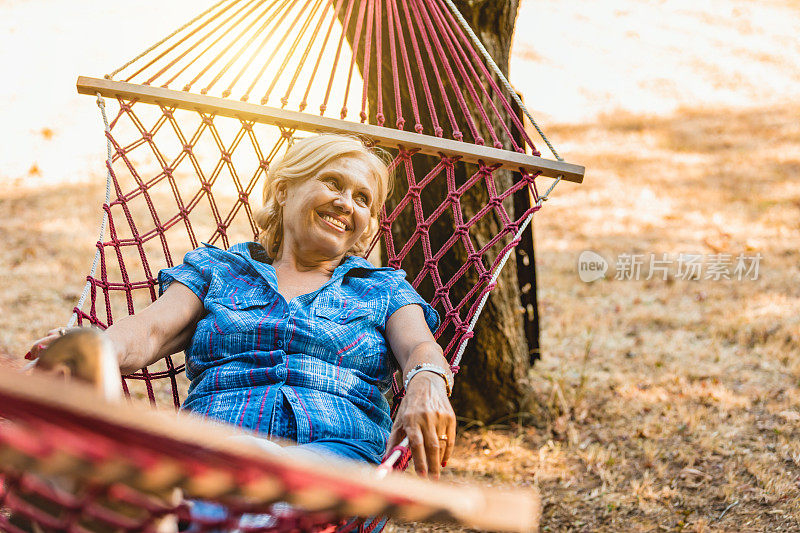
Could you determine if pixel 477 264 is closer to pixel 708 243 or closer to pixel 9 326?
pixel 9 326

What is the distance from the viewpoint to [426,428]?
1.41 m

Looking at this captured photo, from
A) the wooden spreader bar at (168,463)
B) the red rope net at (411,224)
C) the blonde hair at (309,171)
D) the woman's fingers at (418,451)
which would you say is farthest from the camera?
the red rope net at (411,224)

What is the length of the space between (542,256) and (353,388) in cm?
293

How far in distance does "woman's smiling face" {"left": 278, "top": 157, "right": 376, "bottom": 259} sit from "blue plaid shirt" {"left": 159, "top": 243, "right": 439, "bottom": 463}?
9 cm

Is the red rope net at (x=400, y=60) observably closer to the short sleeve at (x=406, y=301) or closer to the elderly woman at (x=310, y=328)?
the elderly woman at (x=310, y=328)

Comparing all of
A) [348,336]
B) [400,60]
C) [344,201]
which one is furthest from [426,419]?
[400,60]

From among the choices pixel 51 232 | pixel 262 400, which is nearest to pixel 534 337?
pixel 262 400

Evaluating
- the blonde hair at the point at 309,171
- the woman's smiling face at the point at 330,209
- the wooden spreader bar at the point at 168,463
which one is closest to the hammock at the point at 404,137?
the blonde hair at the point at 309,171

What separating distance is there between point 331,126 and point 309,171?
0.92 ft

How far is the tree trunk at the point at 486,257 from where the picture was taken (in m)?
2.44

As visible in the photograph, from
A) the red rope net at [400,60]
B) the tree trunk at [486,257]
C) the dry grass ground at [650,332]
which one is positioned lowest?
the dry grass ground at [650,332]

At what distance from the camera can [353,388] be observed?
66.6 inches

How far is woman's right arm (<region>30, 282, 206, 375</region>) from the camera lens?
161 centimetres

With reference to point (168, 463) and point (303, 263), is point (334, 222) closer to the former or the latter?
point (303, 263)
